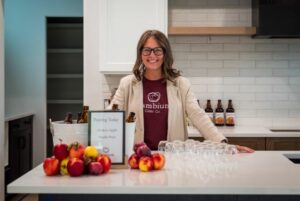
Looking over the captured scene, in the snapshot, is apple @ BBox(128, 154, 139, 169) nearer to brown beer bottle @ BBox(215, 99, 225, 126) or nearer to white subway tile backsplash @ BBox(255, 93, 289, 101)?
brown beer bottle @ BBox(215, 99, 225, 126)

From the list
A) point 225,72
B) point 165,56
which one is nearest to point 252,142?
point 225,72

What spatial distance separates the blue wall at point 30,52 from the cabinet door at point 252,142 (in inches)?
112

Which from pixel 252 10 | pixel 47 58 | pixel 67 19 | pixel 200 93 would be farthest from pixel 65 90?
pixel 252 10

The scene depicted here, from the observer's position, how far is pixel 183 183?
5.63 ft

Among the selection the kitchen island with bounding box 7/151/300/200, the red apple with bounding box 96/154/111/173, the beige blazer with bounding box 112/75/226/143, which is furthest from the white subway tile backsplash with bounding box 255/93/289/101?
the red apple with bounding box 96/154/111/173

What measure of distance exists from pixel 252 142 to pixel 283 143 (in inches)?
10.6

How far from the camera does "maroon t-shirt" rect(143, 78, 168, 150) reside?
277 centimetres

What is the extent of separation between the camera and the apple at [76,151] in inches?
73.0

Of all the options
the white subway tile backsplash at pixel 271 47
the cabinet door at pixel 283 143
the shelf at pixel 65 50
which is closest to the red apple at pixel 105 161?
the cabinet door at pixel 283 143

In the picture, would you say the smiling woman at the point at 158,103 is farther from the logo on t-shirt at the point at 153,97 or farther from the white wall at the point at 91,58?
the white wall at the point at 91,58

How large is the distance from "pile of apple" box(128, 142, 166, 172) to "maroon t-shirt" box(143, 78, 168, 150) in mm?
743

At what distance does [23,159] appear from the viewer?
517cm

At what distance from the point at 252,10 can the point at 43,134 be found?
3.08 m

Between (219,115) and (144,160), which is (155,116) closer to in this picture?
(144,160)
